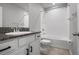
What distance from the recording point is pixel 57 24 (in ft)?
4.21

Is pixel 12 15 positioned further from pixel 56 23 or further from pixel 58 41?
pixel 58 41

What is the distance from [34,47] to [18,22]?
2.17 ft

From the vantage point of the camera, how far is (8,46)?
29.7 inches

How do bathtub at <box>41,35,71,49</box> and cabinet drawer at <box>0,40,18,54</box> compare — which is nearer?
cabinet drawer at <box>0,40,18,54</box>

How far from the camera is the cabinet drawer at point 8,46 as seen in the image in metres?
0.68

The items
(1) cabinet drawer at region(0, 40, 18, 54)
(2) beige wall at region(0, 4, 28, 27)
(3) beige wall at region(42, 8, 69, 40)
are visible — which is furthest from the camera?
(2) beige wall at region(0, 4, 28, 27)

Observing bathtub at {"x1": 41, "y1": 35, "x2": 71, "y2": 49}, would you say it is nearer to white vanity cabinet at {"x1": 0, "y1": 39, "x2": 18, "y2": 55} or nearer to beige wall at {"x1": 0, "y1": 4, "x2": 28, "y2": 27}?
white vanity cabinet at {"x1": 0, "y1": 39, "x2": 18, "y2": 55}

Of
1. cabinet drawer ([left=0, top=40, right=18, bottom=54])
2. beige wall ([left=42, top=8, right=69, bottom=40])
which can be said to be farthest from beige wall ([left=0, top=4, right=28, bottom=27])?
cabinet drawer ([left=0, top=40, right=18, bottom=54])

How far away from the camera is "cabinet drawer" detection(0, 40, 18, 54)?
68cm

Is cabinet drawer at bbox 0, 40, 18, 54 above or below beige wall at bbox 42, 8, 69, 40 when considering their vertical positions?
below

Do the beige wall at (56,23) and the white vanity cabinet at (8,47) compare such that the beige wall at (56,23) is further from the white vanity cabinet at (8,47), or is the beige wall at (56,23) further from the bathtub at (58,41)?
the white vanity cabinet at (8,47)

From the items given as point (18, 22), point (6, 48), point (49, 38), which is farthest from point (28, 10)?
point (6, 48)

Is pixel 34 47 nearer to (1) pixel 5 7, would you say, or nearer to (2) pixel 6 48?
(2) pixel 6 48

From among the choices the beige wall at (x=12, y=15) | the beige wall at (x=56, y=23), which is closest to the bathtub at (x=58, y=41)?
the beige wall at (x=56, y=23)
